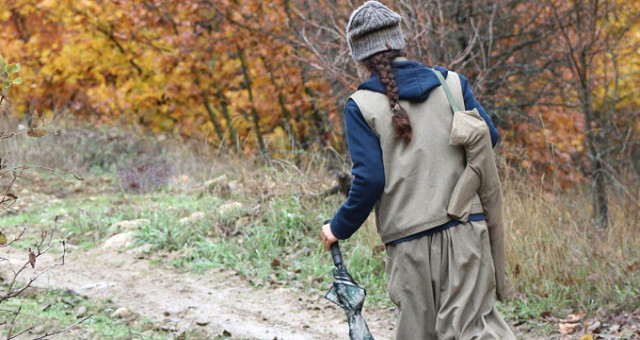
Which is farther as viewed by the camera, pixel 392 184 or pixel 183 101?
pixel 183 101

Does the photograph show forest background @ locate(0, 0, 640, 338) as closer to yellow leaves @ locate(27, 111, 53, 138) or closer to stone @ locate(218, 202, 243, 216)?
stone @ locate(218, 202, 243, 216)

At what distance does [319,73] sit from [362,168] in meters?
7.31

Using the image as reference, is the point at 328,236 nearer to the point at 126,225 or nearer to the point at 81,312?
the point at 81,312

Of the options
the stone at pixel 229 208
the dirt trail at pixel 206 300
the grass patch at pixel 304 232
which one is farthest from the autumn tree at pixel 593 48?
the stone at pixel 229 208

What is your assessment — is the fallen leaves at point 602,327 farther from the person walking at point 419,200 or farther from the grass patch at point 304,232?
the person walking at point 419,200

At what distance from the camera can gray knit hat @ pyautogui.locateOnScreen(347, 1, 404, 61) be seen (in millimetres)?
3275

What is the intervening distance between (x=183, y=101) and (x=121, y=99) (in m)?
1.10

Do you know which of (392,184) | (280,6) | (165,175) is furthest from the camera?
(280,6)

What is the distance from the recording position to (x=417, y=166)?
319cm

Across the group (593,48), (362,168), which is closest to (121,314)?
(362,168)

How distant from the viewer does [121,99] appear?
43.9 ft

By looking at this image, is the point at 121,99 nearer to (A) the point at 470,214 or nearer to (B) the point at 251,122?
(B) the point at 251,122

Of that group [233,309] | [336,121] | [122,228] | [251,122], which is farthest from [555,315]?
[251,122]

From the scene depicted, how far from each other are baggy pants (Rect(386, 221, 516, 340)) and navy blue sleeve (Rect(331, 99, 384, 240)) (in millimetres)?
228
